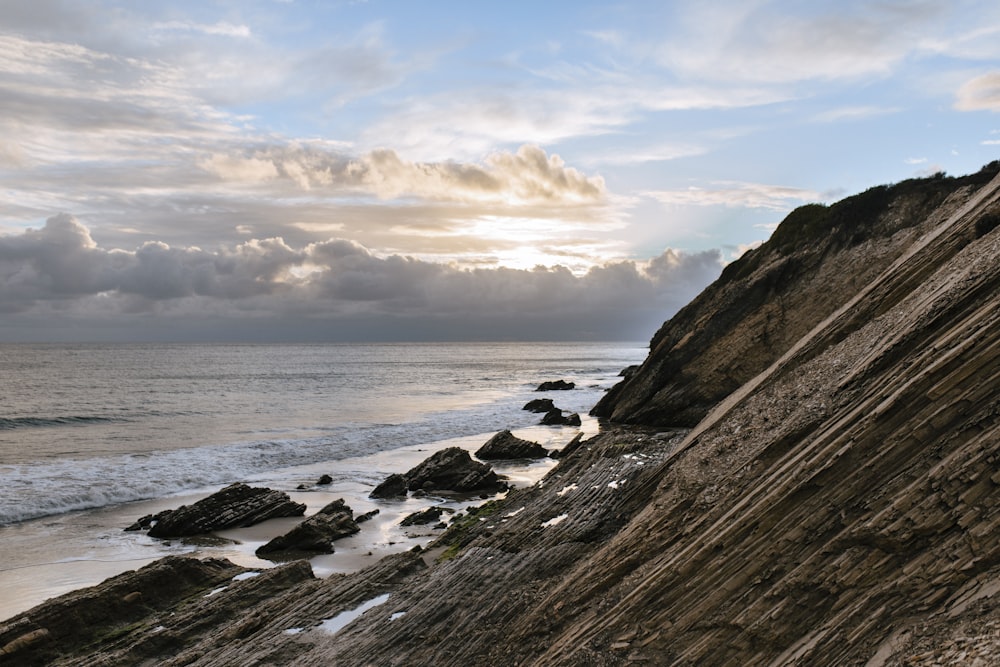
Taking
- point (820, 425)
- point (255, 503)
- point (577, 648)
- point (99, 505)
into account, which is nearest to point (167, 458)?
point (99, 505)

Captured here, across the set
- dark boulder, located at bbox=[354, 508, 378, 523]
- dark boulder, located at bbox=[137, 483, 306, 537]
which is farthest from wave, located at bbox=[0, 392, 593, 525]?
dark boulder, located at bbox=[354, 508, 378, 523]

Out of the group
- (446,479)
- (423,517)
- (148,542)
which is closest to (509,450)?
(446,479)

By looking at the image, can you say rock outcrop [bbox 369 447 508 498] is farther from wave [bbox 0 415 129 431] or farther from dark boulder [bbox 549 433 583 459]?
wave [bbox 0 415 129 431]

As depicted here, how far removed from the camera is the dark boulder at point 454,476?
30.0 metres

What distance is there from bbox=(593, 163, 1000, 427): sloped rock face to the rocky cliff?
16.9 m

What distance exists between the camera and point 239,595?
52.2 feet

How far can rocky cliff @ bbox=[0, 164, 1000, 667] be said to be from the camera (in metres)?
8.45

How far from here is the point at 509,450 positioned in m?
37.7

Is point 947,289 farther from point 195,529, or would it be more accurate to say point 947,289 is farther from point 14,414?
point 14,414

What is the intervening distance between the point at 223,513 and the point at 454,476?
10292 millimetres

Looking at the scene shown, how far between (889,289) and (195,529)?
24.2 metres

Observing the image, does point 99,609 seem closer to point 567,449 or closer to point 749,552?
point 749,552

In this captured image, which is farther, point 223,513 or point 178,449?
point 178,449

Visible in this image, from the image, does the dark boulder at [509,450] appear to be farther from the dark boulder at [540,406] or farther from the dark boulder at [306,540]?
the dark boulder at [540,406]
